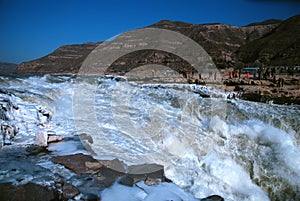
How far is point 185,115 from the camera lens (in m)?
9.31

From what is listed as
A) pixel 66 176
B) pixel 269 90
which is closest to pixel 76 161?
pixel 66 176

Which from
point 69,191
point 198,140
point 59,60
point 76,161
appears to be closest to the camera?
point 69,191

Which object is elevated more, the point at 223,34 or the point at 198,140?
the point at 223,34

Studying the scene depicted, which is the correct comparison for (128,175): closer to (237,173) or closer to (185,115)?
(237,173)

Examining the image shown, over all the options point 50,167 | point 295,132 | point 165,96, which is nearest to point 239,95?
point 165,96

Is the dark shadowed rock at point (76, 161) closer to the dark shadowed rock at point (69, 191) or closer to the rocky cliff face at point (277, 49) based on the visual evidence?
the dark shadowed rock at point (69, 191)

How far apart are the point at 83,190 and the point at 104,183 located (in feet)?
1.25

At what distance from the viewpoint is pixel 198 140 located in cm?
692

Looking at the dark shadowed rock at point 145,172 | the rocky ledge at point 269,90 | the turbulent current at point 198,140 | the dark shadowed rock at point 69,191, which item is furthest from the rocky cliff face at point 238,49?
the dark shadowed rock at point 69,191

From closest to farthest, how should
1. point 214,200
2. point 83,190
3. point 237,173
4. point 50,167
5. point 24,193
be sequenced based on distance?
point 24,193
point 83,190
point 214,200
point 50,167
point 237,173

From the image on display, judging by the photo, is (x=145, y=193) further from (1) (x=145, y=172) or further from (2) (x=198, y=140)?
(2) (x=198, y=140)

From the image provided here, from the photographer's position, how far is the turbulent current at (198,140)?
512 centimetres

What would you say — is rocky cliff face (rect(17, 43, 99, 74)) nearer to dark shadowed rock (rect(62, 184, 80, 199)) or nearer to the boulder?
the boulder

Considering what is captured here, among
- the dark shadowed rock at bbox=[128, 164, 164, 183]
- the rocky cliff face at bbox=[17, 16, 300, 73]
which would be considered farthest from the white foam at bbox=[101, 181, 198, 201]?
the rocky cliff face at bbox=[17, 16, 300, 73]
